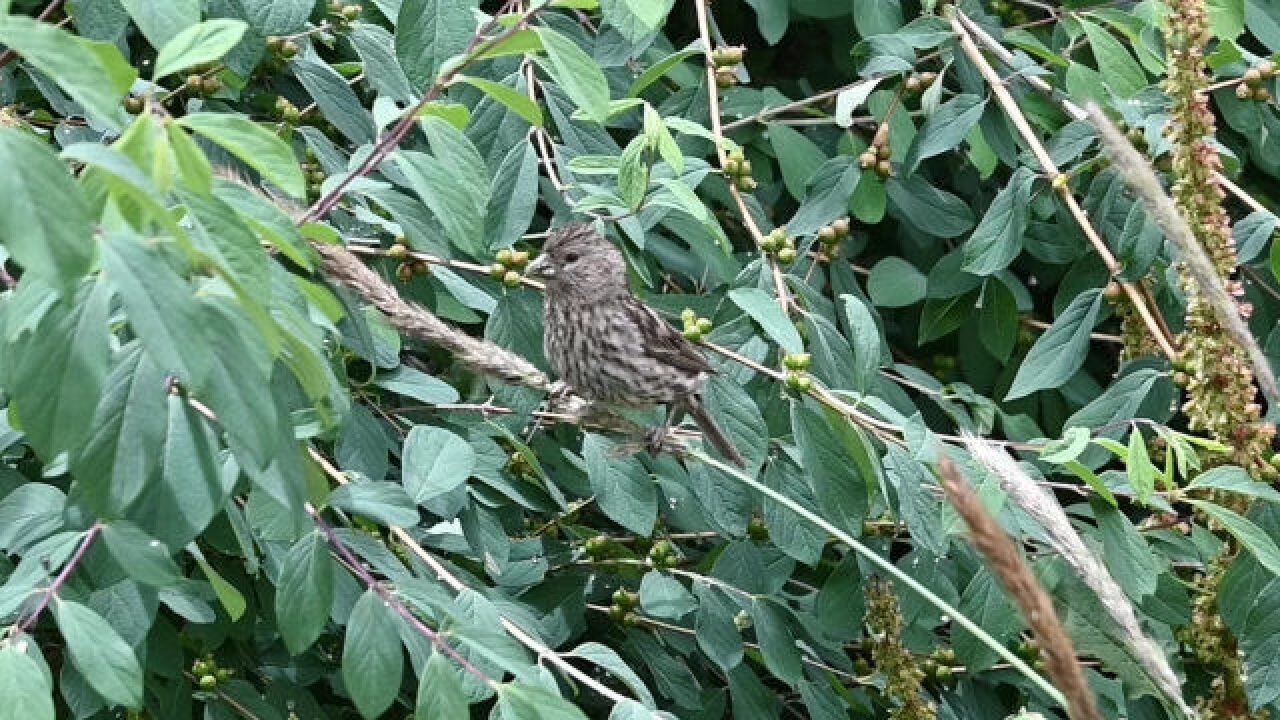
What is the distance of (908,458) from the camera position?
3.15m

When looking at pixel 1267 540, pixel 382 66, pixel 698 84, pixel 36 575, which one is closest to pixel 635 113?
pixel 698 84

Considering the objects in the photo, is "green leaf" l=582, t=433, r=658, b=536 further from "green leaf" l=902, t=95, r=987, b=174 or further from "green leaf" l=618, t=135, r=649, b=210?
"green leaf" l=902, t=95, r=987, b=174

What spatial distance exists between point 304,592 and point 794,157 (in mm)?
2091

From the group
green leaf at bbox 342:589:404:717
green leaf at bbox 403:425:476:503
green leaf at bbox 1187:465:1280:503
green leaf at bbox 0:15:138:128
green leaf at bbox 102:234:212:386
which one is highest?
green leaf at bbox 0:15:138:128

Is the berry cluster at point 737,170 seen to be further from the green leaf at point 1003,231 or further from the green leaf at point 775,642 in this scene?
the green leaf at point 775,642

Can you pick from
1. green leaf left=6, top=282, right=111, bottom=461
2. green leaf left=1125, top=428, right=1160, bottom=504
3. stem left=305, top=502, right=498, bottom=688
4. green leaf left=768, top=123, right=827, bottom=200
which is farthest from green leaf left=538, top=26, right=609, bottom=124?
green leaf left=768, top=123, right=827, bottom=200

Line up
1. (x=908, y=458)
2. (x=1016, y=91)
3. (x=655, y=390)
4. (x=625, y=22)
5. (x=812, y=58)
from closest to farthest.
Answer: (x=625, y=22) < (x=908, y=458) < (x=655, y=390) < (x=1016, y=91) < (x=812, y=58)

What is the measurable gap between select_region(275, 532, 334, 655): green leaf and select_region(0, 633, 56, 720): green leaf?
1.13 ft

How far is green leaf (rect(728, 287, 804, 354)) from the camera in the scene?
315 cm

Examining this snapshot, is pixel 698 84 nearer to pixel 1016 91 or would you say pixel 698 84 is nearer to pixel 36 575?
pixel 1016 91

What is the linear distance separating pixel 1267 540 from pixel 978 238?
1.06m

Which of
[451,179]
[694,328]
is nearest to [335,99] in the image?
[694,328]

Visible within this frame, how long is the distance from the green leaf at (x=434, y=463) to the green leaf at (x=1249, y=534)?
116 centimetres

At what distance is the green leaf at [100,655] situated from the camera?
230cm
